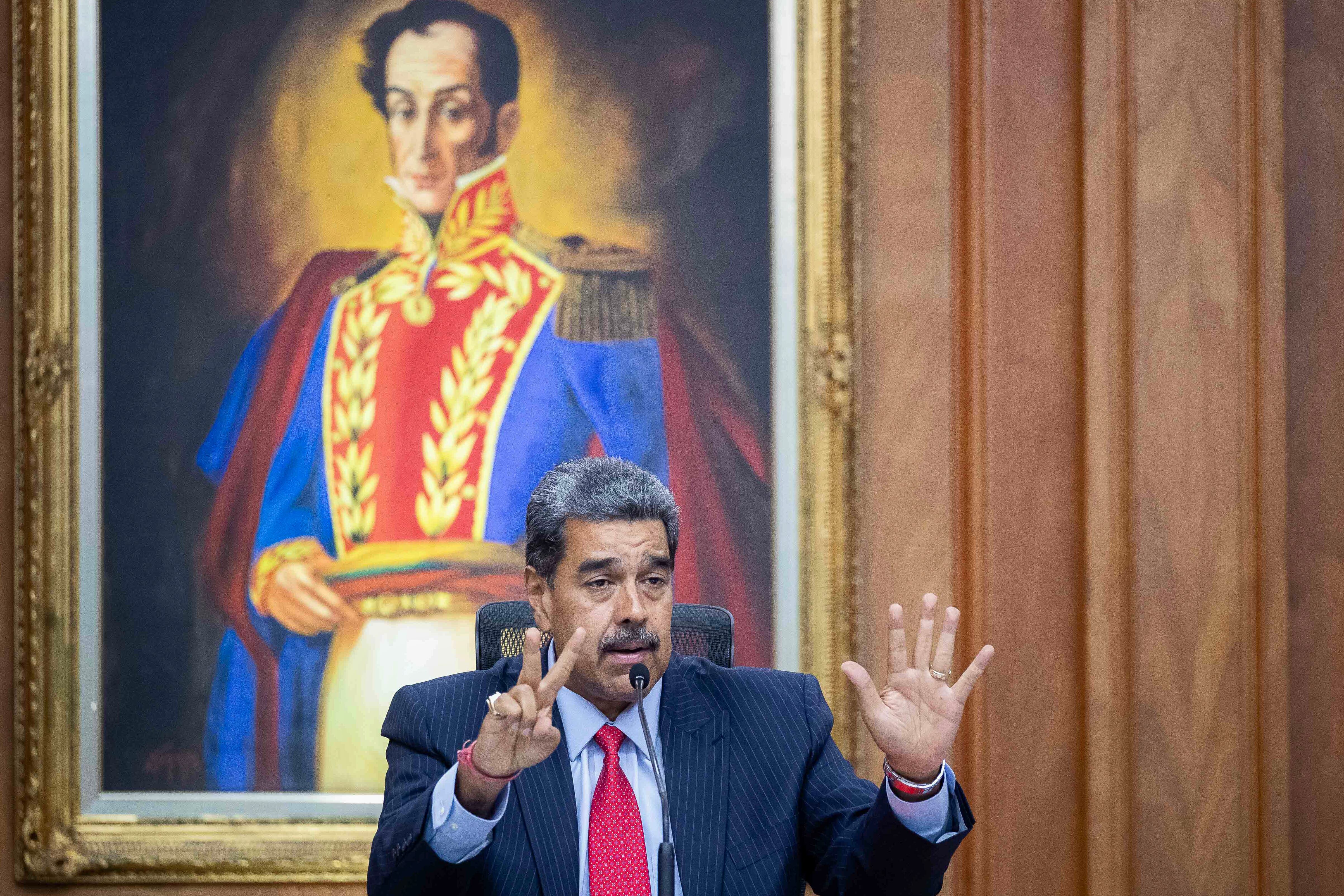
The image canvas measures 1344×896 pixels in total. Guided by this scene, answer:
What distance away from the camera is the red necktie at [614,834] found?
176cm

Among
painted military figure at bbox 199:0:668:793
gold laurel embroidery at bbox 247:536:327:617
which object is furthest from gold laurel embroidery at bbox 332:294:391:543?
gold laurel embroidery at bbox 247:536:327:617

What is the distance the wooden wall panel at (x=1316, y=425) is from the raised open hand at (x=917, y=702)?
5.53ft

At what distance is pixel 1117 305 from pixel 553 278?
143cm

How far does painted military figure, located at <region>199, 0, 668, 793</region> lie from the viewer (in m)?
2.84

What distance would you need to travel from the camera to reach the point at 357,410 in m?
2.87

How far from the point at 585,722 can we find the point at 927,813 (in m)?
0.56

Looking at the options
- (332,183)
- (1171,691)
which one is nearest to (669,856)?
(1171,691)

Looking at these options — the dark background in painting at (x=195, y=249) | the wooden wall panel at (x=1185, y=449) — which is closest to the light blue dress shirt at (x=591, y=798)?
the dark background in painting at (x=195, y=249)

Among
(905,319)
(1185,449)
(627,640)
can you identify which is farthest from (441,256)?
(1185,449)

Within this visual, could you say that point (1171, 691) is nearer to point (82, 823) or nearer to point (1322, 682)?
point (1322, 682)

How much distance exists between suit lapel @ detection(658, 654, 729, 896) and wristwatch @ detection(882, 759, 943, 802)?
32cm

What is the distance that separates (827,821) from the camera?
6.10ft

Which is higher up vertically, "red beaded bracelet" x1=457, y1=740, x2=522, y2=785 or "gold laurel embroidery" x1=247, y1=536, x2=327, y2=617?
"gold laurel embroidery" x1=247, y1=536, x2=327, y2=617

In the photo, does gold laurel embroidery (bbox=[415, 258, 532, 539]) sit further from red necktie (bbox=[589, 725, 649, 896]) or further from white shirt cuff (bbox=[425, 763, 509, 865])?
white shirt cuff (bbox=[425, 763, 509, 865])
